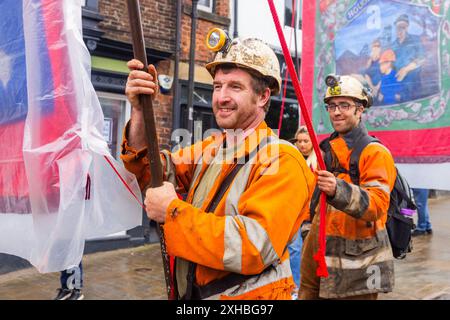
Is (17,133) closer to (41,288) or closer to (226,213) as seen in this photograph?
(226,213)

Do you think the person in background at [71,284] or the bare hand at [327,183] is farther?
the person in background at [71,284]

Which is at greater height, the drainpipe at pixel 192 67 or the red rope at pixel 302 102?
the drainpipe at pixel 192 67

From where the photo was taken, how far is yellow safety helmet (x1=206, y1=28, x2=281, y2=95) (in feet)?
5.94

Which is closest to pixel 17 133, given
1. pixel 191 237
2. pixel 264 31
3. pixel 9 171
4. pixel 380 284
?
pixel 9 171

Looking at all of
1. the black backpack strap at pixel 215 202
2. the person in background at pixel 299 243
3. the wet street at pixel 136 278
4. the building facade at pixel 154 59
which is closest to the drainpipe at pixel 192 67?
Result: the building facade at pixel 154 59

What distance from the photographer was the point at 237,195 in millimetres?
1707

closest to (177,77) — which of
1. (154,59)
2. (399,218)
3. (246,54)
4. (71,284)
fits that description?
(154,59)

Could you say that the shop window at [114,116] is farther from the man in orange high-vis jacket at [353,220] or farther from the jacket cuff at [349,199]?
the jacket cuff at [349,199]

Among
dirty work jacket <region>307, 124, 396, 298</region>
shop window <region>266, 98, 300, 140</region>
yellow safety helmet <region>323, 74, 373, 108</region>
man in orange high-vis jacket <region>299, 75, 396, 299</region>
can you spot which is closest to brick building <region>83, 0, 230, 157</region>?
shop window <region>266, 98, 300, 140</region>

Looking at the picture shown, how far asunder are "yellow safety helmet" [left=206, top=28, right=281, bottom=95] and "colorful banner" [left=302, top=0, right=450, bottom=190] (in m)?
1.97

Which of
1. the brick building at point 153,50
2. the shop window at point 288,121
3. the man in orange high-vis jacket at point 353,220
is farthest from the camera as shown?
the shop window at point 288,121

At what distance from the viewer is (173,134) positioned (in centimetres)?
722

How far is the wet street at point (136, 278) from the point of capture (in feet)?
16.9

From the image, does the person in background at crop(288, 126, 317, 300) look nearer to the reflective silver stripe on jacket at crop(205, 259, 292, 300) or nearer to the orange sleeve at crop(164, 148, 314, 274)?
the reflective silver stripe on jacket at crop(205, 259, 292, 300)
